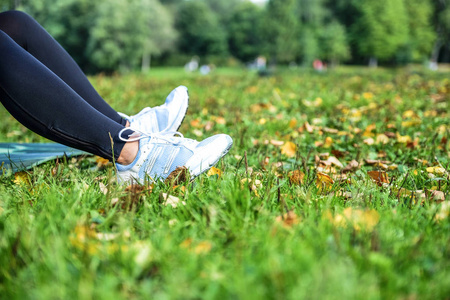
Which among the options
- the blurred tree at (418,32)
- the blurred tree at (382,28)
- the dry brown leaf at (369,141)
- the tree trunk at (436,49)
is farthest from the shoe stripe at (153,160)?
the tree trunk at (436,49)

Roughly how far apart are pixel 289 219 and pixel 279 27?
34.1 meters

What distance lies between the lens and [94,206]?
120 centimetres

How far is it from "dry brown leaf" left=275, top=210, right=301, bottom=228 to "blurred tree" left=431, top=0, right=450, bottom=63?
40088 millimetres

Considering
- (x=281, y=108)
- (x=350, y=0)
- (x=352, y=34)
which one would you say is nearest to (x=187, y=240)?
(x=281, y=108)

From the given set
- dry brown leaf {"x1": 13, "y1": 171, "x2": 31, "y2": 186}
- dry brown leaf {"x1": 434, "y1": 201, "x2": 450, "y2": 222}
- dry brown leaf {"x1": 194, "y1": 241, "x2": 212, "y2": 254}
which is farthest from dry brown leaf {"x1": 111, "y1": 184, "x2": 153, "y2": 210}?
dry brown leaf {"x1": 434, "y1": 201, "x2": 450, "y2": 222}

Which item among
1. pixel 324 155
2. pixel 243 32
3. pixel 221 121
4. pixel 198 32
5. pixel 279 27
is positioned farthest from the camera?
pixel 243 32

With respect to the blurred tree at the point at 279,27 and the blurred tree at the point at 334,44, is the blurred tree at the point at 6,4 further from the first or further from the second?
the blurred tree at the point at 334,44

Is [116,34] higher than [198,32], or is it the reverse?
[198,32]

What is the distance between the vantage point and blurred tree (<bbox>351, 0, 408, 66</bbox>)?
37.2m

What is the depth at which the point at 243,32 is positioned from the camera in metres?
53.5

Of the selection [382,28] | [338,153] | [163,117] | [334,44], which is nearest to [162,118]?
[163,117]

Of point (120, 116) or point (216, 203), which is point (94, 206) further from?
point (120, 116)

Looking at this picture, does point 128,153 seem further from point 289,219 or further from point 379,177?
point 379,177

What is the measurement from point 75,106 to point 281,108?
2.51 meters
